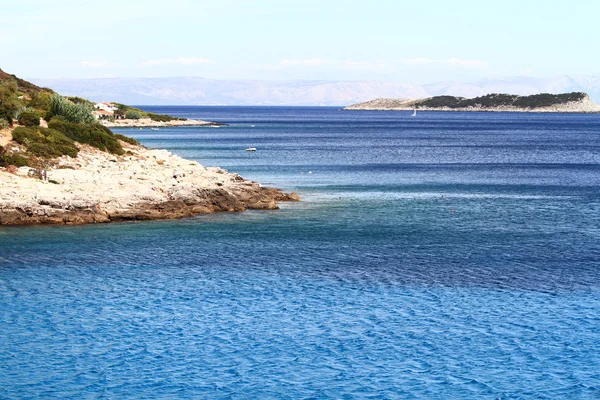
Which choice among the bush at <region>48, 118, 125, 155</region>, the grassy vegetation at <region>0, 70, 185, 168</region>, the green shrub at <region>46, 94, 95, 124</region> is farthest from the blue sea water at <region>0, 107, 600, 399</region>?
the green shrub at <region>46, 94, 95, 124</region>

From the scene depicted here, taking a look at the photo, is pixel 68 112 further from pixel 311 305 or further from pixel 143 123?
pixel 143 123

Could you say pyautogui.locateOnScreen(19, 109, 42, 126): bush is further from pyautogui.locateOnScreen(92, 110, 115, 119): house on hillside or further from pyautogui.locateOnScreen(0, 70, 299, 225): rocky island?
pyautogui.locateOnScreen(92, 110, 115, 119): house on hillside

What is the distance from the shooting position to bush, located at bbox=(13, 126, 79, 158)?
2060 inches

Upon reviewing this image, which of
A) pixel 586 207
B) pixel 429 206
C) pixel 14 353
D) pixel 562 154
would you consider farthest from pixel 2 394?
pixel 562 154

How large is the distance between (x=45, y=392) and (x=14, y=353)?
3098 millimetres

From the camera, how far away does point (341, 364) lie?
20.8 m

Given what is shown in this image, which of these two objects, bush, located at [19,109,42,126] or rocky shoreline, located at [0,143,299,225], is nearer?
rocky shoreline, located at [0,143,299,225]

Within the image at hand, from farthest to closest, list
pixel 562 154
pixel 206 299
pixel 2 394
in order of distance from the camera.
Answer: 1. pixel 562 154
2. pixel 206 299
3. pixel 2 394

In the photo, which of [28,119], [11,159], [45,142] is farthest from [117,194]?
[28,119]

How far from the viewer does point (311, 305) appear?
2598 cm

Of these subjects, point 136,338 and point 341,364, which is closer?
point 341,364

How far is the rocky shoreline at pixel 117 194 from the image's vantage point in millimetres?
41281

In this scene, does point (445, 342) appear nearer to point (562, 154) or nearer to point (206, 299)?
point (206, 299)

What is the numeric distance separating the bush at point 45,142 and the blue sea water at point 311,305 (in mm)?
14204
